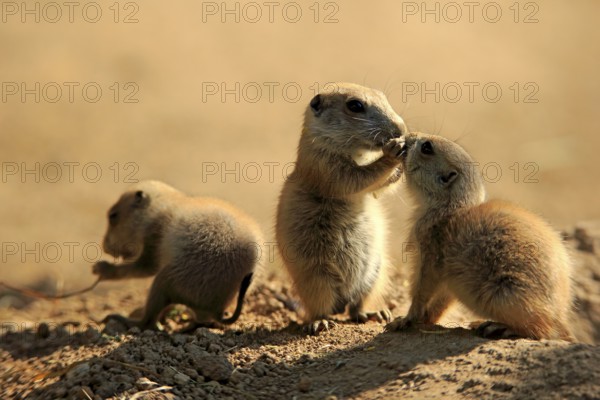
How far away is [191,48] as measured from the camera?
674 inches

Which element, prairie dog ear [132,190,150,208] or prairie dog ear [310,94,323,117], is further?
prairie dog ear [132,190,150,208]

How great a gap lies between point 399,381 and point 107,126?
34.1 feet

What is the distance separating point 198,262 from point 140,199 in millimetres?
1317

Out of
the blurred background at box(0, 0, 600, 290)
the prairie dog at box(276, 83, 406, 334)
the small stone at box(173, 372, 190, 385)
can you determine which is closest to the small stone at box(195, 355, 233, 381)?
the small stone at box(173, 372, 190, 385)

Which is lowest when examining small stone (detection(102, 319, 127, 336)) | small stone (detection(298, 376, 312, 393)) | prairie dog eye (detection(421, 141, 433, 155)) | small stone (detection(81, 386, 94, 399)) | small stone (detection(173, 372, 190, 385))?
small stone (detection(102, 319, 127, 336))

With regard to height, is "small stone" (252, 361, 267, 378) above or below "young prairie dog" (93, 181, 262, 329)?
below

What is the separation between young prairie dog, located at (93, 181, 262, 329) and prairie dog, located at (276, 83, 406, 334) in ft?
1.31

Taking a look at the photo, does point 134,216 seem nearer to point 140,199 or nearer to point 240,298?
point 140,199

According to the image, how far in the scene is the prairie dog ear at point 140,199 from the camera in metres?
8.09

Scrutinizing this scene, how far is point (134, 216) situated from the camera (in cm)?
808

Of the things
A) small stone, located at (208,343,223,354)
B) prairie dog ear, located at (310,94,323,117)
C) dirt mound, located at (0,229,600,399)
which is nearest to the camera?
dirt mound, located at (0,229,600,399)

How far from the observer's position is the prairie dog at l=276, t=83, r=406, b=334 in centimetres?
692

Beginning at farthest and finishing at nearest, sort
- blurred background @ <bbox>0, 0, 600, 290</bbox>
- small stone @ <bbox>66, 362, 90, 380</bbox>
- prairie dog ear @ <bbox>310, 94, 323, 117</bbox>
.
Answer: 1. blurred background @ <bbox>0, 0, 600, 290</bbox>
2. prairie dog ear @ <bbox>310, 94, 323, 117</bbox>
3. small stone @ <bbox>66, 362, 90, 380</bbox>

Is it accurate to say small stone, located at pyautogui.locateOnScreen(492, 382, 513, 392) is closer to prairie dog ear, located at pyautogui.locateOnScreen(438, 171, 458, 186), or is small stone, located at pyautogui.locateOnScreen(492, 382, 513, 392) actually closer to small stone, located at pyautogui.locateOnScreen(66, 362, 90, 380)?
prairie dog ear, located at pyautogui.locateOnScreen(438, 171, 458, 186)
